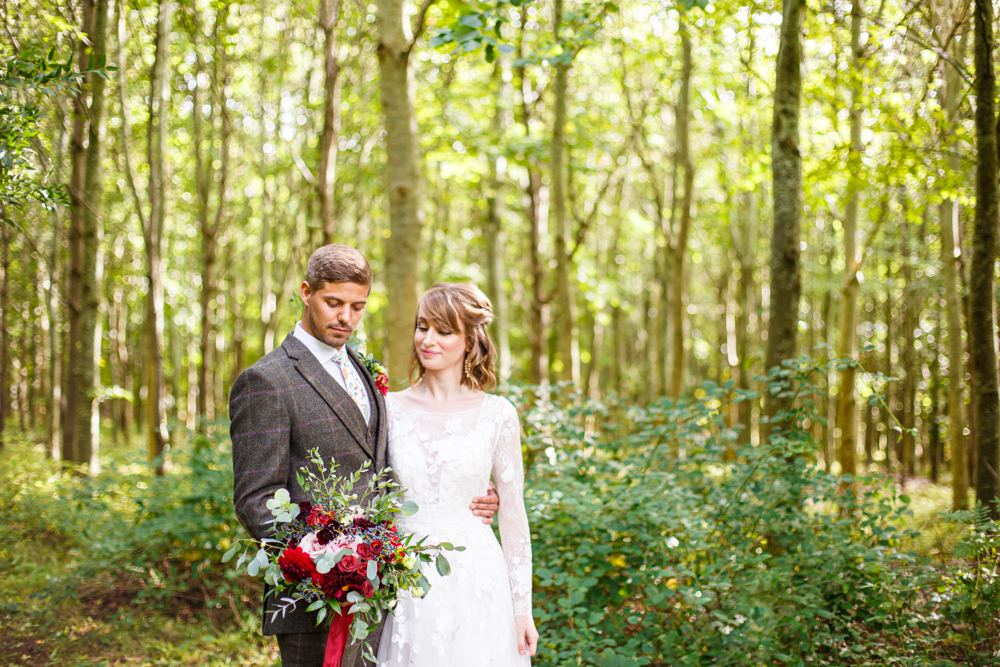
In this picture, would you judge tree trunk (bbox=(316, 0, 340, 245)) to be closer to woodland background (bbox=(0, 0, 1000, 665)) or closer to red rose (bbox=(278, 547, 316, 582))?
woodland background (bbox=(0, 0, 1000, 665))

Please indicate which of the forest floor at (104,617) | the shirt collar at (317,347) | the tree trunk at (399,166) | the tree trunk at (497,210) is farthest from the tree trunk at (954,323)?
the shirt collar at (317,347)

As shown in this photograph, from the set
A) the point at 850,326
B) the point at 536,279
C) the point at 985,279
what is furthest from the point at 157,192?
the point at 850,326

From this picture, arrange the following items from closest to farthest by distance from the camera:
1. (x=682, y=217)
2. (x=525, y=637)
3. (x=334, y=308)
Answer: (x=334, y=308) < (x=525, y=637) < (x=682, y=217)

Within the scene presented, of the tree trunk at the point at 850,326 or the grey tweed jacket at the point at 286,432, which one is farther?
the tree trunk at the point at 850,326

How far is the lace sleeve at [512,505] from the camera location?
268 cm

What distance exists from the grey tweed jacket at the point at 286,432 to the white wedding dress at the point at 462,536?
0.23m

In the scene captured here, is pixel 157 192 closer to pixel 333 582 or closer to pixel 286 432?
pixel 286 432

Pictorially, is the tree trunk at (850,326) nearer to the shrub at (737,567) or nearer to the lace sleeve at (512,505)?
the shrub at (737,567)

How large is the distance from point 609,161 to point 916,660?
51.2 ft

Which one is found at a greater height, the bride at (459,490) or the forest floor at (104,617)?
the bride at (459,490)

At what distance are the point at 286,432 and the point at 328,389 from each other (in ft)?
0.75

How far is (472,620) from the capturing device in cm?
253

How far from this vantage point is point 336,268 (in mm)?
2400

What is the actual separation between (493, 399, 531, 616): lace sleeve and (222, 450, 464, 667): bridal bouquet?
539 mm
